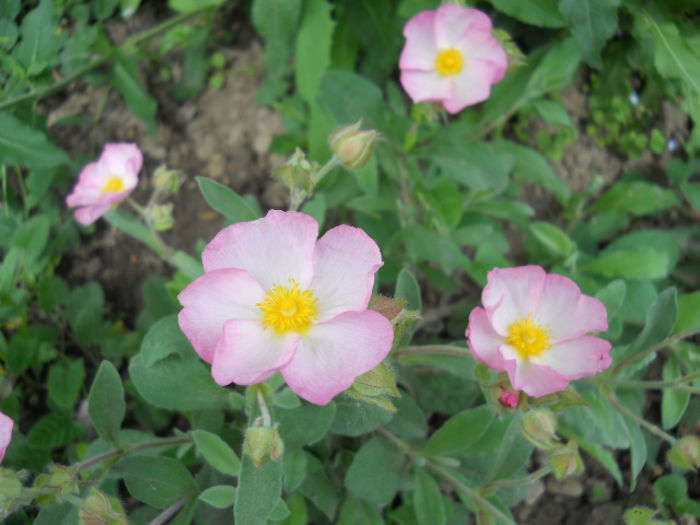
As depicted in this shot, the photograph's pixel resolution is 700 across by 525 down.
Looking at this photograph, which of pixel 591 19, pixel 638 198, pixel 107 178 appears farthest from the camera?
pixel 638 198

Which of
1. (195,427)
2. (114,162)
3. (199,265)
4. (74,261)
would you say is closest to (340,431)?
(195,427)

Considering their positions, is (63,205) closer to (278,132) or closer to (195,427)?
(278,132)

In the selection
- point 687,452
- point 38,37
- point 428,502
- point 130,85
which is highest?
point 38,37

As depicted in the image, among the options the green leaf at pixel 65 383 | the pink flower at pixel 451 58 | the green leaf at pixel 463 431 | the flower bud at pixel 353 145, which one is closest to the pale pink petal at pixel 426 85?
the pink flower at pixel 451 58

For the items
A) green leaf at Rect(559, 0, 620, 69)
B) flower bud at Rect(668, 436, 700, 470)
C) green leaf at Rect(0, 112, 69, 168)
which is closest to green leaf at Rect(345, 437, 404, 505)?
flower bud at Rect(668, 436, 700, 470)

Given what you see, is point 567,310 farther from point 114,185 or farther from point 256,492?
point 114,185

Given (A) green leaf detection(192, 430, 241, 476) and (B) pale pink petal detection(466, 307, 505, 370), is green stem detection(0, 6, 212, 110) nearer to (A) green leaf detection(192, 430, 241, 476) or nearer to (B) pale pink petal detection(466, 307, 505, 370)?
(A) green leaf detection(192, 430, 241, 476)

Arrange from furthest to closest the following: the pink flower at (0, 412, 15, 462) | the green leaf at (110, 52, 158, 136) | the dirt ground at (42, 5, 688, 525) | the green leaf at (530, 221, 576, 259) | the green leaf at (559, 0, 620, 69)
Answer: the dirt ground at (42, 5, 688, 525) → the green leaf at (110, 52, 158, 136) → the green leaf at (530, 221, 576, 259) → the green leaf at (559, 0, 620, 69) → the pink flower at (0, 412, 15, 462)

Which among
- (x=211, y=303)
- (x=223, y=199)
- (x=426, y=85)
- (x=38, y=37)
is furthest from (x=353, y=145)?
(x=38, y=37)
